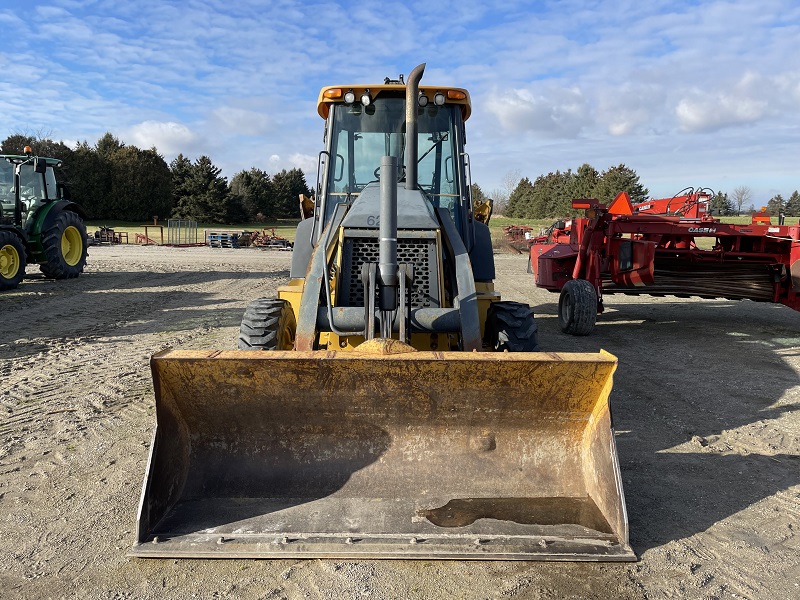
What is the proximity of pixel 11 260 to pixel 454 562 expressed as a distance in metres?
12.0

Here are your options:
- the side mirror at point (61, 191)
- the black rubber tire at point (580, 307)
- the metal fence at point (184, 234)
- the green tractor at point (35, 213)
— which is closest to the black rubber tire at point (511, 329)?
the black rubber tire at point (580, 307)

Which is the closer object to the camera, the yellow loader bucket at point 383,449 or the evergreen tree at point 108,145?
the yellow loader bucket at point 383,449

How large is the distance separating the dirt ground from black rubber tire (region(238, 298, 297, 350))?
1.06m

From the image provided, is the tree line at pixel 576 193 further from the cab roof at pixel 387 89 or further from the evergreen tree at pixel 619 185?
the cab roof at pixel 387 89

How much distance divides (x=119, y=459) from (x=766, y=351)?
24.7ft

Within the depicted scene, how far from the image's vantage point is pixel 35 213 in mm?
12797

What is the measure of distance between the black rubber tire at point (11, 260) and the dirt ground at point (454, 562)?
335 centimetres

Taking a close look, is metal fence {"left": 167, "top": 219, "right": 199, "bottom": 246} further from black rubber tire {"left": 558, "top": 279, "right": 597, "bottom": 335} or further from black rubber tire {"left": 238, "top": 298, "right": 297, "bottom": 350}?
black rubber tire {"left": 238, "top": 298, "right": 297, "bottom": 350}

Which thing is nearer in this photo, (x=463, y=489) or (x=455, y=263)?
(x=463, y=489)

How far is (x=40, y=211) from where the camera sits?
12852 millimetres

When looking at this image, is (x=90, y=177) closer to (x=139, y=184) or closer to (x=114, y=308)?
(x=139, y=184)

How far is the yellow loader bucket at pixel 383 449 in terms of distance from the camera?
298cm

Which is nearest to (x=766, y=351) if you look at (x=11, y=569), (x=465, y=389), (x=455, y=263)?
(x=455, y=263)

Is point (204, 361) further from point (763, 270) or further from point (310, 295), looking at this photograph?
point (763, 270)
